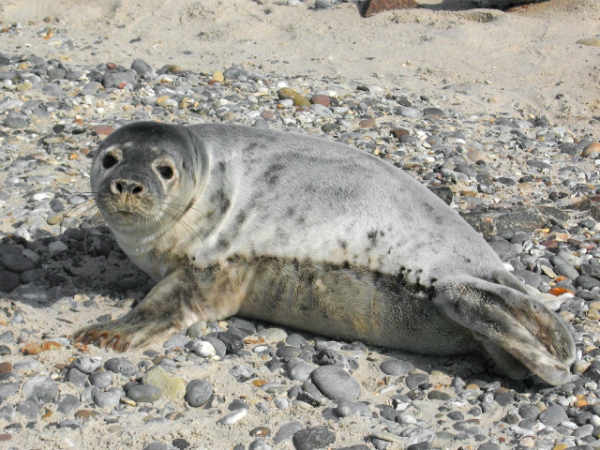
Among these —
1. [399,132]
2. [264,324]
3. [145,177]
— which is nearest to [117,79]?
[399,132]

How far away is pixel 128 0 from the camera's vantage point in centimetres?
935

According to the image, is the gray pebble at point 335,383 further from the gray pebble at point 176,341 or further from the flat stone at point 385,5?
the flat stone at point 385,5

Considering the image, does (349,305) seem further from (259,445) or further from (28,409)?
(28,409)

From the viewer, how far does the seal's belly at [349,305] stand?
3633 mm

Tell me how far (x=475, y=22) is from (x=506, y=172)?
345 cm

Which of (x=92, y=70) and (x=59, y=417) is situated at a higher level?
(x=92, y=70)

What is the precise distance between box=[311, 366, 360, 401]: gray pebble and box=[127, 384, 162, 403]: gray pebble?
654mm

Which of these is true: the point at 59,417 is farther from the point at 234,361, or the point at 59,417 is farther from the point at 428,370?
the point at 428,370

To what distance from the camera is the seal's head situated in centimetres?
359

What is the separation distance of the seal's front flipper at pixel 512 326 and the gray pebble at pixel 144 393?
126cm

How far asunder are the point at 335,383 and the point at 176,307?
89 cm

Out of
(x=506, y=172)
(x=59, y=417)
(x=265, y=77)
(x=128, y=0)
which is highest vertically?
(x=128, y=0)

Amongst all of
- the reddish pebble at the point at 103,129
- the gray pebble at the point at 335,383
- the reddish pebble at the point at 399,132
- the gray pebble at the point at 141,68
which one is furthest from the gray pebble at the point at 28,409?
the gray pebble at the point at 141,68

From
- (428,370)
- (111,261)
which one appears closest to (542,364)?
(428,370)
